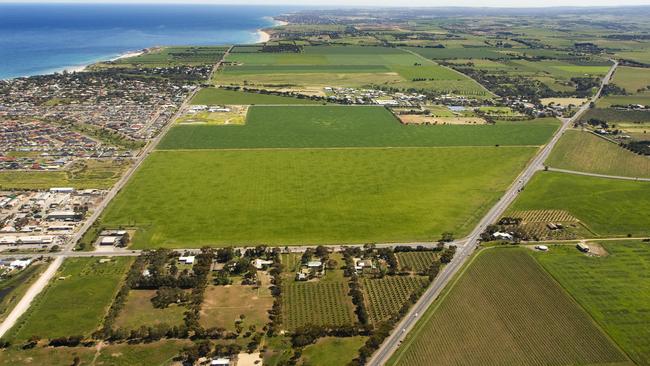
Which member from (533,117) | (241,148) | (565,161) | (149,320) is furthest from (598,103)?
(149,320)

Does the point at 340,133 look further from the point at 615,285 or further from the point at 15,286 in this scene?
the point at 15,286

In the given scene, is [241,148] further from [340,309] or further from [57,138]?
[340,309]

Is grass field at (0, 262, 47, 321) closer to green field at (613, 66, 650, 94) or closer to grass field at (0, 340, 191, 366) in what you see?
grass field at (0, 340, 191, 366)

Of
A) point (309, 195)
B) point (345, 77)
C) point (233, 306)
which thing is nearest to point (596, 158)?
point (309, 195)

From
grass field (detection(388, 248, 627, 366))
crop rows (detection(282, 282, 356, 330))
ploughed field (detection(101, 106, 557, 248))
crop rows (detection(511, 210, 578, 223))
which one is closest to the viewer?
grass field (detection(388, 248, 627, 366))

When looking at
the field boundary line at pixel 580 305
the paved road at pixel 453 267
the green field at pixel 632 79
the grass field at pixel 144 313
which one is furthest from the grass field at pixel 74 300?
the green field at pixel 632 79

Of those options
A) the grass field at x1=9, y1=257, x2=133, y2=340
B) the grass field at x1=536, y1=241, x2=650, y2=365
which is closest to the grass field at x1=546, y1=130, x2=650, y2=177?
the grass field at x1=536, y1=241, x2=650, y2=365
